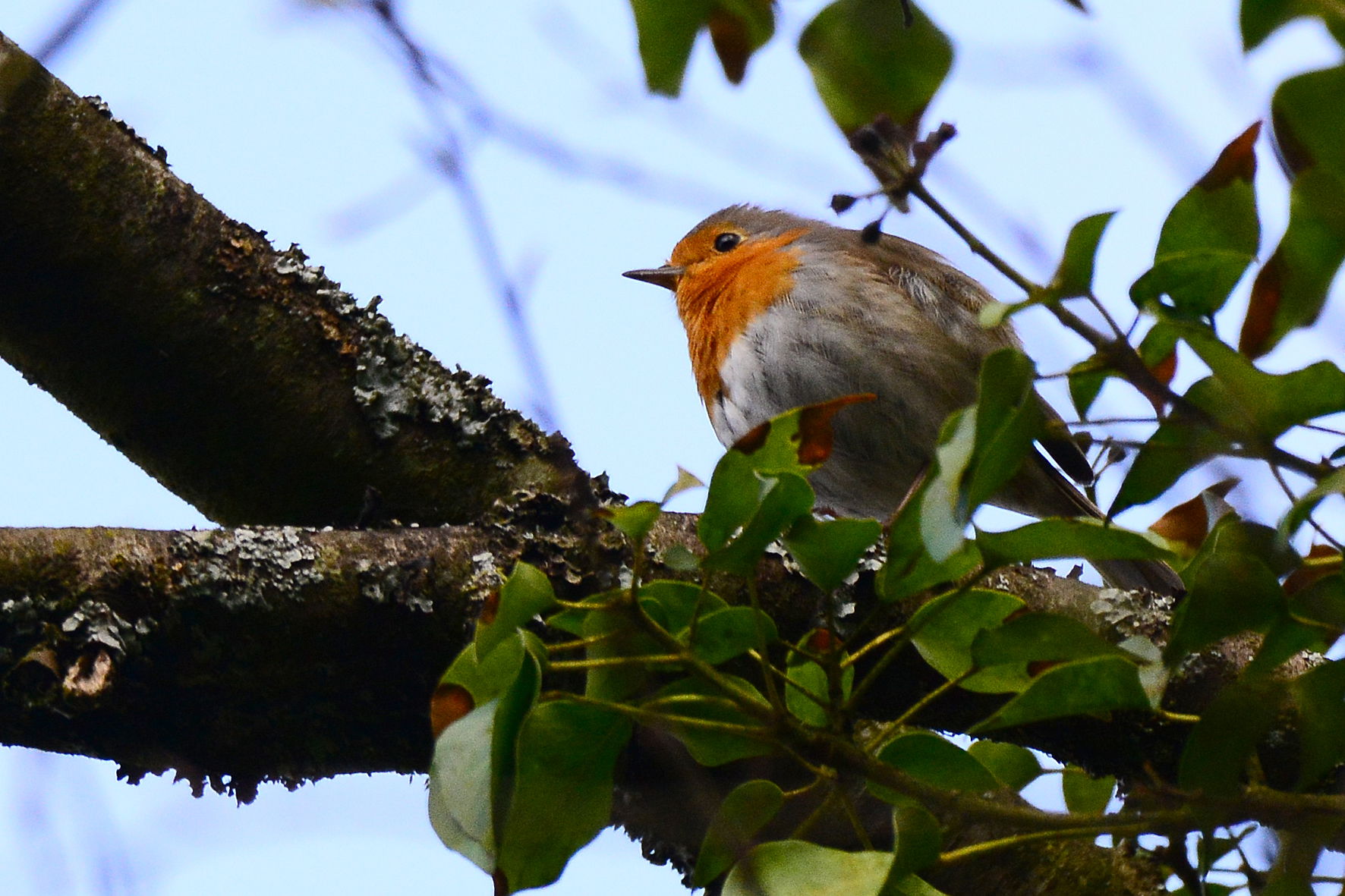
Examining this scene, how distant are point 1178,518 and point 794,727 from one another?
463mm

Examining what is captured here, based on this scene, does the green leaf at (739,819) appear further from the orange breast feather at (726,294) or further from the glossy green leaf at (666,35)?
the orange breast feather at (726,294)

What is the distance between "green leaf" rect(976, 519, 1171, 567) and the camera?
1.12 meters

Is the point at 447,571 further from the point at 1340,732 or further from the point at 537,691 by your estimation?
the point at 1340,732

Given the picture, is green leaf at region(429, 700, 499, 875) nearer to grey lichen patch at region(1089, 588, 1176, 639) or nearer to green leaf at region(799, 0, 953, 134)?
green leaf at region(799, 0, 953, 134)

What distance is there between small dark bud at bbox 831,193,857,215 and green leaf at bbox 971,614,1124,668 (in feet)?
1.34

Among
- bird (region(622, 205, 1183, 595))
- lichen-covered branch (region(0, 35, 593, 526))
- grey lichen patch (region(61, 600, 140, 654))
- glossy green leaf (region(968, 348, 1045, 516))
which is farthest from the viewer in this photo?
bird (region(622, 205, 1183, 595))

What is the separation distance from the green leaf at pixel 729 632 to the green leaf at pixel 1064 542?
0.71 ft

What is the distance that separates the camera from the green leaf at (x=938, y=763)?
1297mm

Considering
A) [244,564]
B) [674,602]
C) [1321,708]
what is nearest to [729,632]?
[674,602]

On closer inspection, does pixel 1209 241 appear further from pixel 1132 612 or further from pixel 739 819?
pixel 1132 612

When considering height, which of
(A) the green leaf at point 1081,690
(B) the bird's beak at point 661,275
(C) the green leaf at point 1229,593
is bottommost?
(A) the green leaf at point 1081,690

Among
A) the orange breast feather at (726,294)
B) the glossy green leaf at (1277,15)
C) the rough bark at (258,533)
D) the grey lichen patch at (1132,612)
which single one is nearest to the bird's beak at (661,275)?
the orange breast feather at (726,294)

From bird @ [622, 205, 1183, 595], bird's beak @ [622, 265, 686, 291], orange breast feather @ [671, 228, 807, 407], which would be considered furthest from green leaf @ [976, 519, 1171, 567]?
bird's beak @ [622, 265, 686, 291]

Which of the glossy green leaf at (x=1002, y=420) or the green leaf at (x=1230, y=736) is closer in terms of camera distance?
the glossy green leaf at (x=1002, y=420)
